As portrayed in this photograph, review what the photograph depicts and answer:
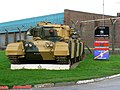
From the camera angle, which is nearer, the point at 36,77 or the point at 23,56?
the point at 36,77

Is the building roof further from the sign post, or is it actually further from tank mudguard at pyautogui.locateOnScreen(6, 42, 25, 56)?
tank mudguard at pyautogui.locateOnScreen(6, 42, 25, 56)

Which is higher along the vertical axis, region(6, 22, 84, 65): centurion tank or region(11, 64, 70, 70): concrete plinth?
region(6, 22, 84, 65): centurion tank

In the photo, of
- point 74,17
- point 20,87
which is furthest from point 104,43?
point 74,17

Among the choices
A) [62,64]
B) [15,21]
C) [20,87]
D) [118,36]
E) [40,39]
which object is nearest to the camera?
[20,87]

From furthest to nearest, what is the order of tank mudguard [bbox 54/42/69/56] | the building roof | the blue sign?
1. the building roof
2. the blue sign
3. tank mudguard [bbox 54/42/69/56]

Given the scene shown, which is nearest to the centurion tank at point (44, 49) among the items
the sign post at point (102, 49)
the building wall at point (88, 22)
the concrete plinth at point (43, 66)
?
the concrete plinth at point (43, 66)

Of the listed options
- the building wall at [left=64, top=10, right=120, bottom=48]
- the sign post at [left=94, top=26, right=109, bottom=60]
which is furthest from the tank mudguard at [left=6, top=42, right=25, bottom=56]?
the building wall at [left=64, top=10, right=120, bottom=48]

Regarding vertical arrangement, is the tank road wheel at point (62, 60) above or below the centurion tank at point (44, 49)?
below

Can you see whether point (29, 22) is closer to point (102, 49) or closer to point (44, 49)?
point (102, 49)

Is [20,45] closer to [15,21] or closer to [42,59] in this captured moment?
[42,59]

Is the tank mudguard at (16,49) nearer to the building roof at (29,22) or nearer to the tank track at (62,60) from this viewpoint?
the tank track at (62,60)

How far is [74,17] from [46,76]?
37.7 meters

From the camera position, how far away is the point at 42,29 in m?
20.6

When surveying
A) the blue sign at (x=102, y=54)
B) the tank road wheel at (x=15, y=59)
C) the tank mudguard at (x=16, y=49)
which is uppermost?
the tank mudguard at (x=16, y=49)
